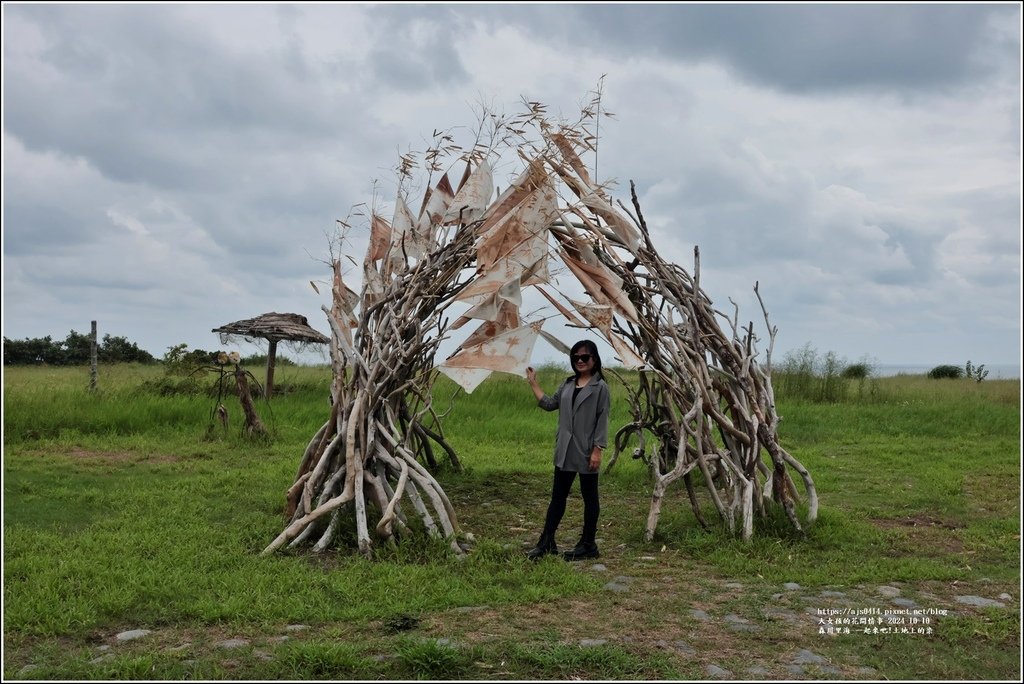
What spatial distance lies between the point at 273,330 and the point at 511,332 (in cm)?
778

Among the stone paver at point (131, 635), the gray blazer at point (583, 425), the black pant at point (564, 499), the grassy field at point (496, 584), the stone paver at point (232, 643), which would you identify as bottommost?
the stone paver at point (131, 635)

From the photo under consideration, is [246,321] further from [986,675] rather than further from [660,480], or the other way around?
[986,675]

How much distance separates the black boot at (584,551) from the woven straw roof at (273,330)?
26.5 ft

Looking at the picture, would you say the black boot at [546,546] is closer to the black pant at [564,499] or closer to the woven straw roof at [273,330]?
the black pant at [564,499]

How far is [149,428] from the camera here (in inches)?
433

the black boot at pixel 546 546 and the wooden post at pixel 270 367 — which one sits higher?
the wooden post at pixel 270 367

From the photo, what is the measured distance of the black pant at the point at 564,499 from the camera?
5531 millimetres

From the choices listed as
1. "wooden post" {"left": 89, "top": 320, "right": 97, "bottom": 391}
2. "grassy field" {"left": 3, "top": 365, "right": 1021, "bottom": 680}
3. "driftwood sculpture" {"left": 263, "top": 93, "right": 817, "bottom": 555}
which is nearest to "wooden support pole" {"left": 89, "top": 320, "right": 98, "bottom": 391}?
"wooden post" {"left": 89, "top": 320, "right": 97, "bottom": 391}

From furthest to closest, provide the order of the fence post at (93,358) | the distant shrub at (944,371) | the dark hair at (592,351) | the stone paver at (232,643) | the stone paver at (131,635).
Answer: the distant shrub at (944,371), the fence post at (93,358), the dark hair at (592,351), the stone paver at (131,635), the stone paver at (232,643)

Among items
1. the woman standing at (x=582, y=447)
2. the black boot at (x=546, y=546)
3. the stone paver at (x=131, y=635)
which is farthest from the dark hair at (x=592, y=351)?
the stone paver at (x=131, y=635)

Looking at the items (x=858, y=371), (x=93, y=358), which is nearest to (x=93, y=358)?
(x=93, y=358)

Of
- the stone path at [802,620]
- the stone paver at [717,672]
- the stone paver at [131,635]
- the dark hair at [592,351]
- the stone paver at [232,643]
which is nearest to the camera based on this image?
the stone paver at [717,672]

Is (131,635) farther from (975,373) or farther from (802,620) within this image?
(975,373)

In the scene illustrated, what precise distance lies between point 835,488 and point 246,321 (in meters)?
8.99
